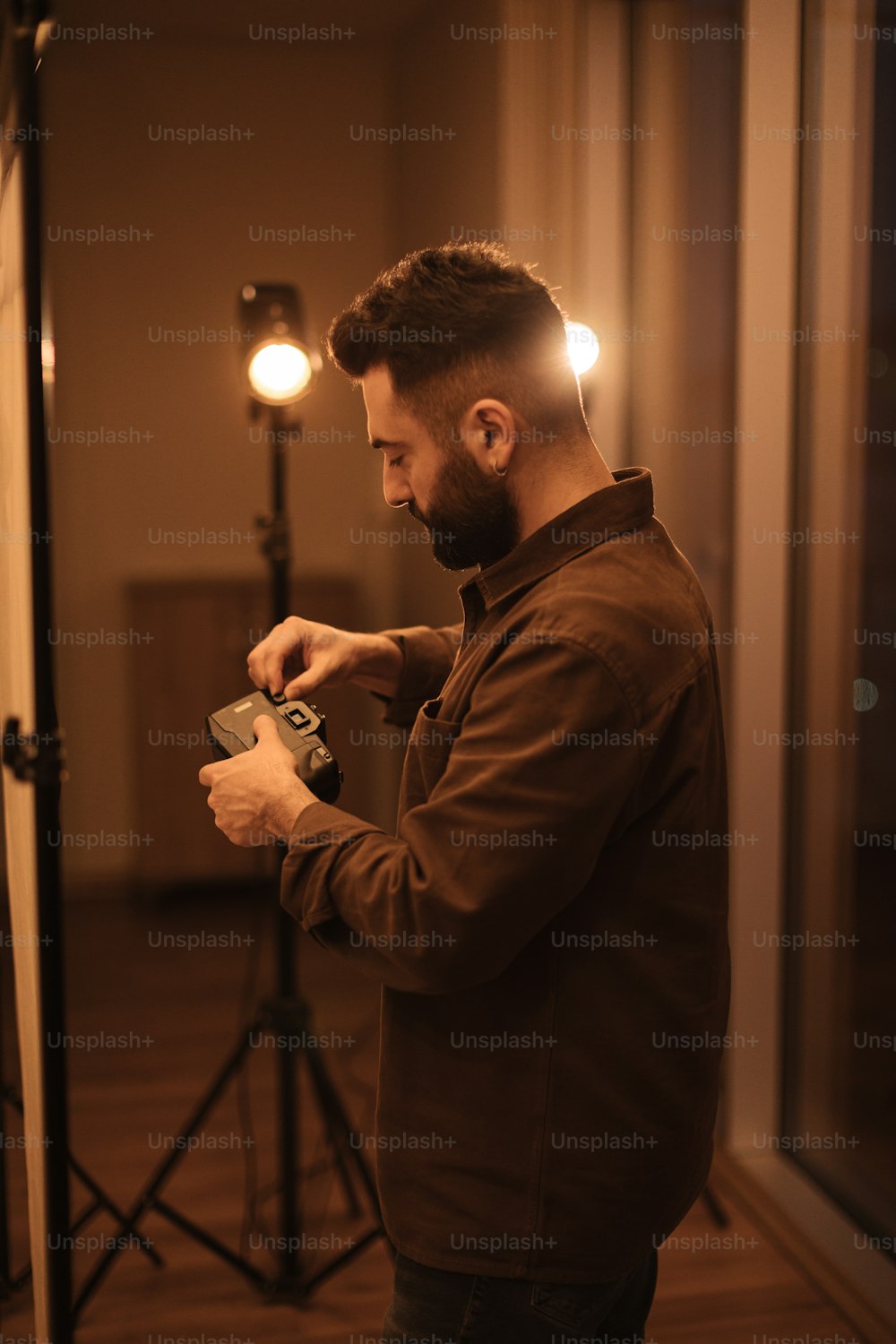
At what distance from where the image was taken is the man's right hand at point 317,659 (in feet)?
4.85

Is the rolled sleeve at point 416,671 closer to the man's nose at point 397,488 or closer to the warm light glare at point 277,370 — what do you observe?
the man's nose at point 397,488

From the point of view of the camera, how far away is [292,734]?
131 cm

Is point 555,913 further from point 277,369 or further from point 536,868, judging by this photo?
point 277,369

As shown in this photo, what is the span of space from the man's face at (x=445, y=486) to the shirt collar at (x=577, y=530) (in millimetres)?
34

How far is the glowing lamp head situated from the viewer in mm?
2084

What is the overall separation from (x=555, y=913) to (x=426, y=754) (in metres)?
0.22

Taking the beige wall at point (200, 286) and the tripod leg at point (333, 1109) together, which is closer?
the tripod leg at point (333, 1109)

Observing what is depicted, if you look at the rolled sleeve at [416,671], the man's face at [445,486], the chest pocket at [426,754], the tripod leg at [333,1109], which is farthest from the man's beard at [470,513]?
the tripod leg at [333,1109]

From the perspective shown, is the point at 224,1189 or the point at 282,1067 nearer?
the point at 282,1067

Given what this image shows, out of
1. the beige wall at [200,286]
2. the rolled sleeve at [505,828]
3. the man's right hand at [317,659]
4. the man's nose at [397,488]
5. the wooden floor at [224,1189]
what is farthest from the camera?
the beige wall at [200,286]

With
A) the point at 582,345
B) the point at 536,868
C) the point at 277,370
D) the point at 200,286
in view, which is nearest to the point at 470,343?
the point at 536,868

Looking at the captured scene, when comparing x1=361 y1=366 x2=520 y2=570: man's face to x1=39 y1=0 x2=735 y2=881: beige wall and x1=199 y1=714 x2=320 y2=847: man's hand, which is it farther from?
x1=39 y1=0 x2=735 y2=881: beige wall

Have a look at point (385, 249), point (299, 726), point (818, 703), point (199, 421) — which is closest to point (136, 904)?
point (199, 421)

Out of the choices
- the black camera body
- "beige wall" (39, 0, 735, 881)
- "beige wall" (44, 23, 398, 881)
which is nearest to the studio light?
the black camera body
